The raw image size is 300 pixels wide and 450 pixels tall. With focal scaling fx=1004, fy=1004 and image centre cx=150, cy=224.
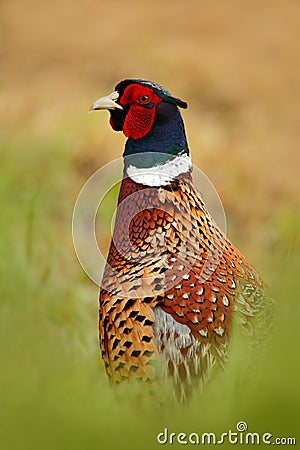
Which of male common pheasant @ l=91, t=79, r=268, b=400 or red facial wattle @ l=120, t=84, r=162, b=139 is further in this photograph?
red facial wattle @ l=120, t=84, r=162, b=139

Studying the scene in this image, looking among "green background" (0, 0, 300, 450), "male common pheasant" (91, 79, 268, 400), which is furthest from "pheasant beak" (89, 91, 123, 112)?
"green background" (0, 0, 300, 450)

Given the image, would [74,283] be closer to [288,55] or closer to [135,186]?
[135,186]

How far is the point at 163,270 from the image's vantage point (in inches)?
76.5

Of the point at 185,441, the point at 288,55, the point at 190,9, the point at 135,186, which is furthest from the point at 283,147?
the point at 185,441

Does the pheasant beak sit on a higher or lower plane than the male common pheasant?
higher

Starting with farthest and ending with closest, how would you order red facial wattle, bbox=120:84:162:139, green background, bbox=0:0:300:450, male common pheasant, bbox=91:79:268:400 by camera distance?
red facial wattle, bbox=120:84:162:139
male common pheasant, bbox=91:79:268:400
green background, bbox=0:0:300:450

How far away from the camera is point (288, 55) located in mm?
5871

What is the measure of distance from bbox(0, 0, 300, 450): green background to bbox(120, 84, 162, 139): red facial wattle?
37cm

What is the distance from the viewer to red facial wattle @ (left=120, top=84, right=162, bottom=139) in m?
2.01

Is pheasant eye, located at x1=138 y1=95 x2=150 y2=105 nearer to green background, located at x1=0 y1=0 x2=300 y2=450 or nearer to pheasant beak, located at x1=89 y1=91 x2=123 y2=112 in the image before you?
pheasant beak, located at x1=89 y1=91 x2=123 y2=112

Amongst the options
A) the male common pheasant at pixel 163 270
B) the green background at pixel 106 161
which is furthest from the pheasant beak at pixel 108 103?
the green background at pixel 106 161

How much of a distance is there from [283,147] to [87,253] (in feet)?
Answer: 8.37

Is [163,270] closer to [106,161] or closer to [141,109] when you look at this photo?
[141,109]

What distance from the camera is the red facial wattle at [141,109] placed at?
6.59 ft
